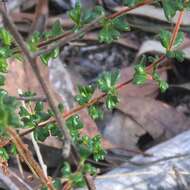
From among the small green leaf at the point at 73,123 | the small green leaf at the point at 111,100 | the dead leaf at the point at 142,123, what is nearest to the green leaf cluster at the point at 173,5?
the small green leaf at the point at 111,100

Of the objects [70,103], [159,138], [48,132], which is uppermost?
[48,132]

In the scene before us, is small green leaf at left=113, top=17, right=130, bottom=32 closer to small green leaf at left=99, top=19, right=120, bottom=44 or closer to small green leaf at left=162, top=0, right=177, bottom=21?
small green leaf at left=99, top=19, right=120, bottom=44

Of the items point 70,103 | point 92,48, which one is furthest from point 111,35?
point 92,48

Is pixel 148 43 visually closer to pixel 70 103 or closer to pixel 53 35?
pixel 70 103

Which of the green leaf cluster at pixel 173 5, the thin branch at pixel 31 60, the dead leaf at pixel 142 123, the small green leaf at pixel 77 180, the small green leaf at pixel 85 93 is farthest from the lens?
the dead leaf at pixel 142 123

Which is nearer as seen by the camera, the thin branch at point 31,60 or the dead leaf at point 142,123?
the thin branch at point 31,60

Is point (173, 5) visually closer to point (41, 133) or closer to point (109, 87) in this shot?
point (109, 87)

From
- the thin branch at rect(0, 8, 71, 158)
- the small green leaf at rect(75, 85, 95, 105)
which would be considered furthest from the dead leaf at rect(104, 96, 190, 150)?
the thin branch at rect(0, 8, 71, 158)

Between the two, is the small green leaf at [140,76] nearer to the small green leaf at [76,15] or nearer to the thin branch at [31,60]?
the small green leaf at [76,15]

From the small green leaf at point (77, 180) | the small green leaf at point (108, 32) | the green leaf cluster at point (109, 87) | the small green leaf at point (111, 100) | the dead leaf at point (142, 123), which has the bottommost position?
the dead leaf at point (142, 123)

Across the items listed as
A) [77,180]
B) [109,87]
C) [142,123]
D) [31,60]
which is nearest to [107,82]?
[109,87]

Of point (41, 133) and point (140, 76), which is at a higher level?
point (140, 76)
